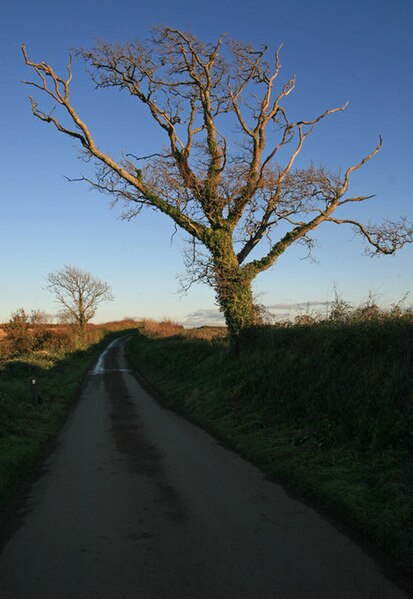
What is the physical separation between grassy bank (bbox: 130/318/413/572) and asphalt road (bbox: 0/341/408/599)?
1.81 feet

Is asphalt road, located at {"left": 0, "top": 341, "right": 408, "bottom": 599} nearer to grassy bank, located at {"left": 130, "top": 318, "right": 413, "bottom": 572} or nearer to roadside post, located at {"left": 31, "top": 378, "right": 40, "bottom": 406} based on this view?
grassy bank, located at {"left": 130, "top": 318, "right": 413, "bottom": 572}

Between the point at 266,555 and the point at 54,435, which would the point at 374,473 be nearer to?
the point at 266,555

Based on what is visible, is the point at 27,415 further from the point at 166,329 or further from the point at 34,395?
the point at 166,329

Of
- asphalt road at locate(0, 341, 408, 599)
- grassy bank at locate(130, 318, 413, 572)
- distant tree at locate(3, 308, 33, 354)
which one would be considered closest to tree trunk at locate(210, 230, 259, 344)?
grassy bank at locate(130, 318, 413, 572)

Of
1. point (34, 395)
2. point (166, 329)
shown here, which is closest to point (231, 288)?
point (34, 395)

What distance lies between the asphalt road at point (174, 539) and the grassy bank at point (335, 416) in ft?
1.81

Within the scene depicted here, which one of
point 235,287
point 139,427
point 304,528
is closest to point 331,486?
point 304,528

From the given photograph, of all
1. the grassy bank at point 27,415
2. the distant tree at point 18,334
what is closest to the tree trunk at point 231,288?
the grassy bank at point 27,415

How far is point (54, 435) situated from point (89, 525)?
7.51m

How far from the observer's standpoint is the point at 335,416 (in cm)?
1006

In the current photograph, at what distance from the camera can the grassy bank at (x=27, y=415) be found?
9.45 metres

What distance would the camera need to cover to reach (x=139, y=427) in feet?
46.8

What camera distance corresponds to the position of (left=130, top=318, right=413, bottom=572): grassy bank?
6.78 m

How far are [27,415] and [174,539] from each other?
10.4 metres
